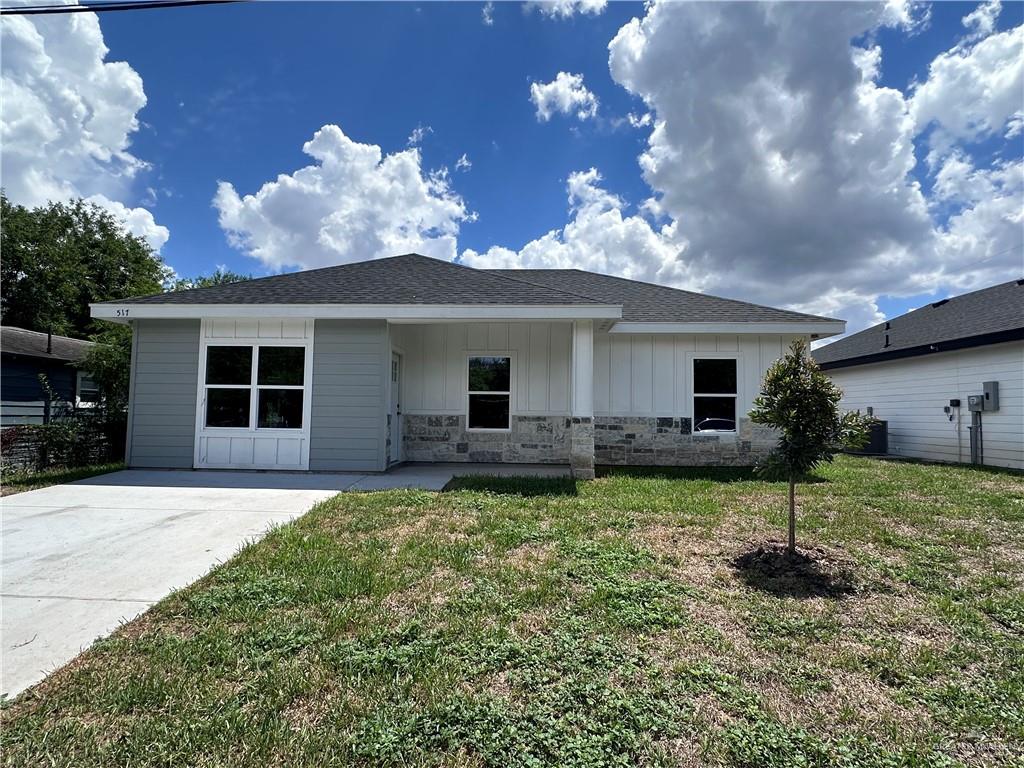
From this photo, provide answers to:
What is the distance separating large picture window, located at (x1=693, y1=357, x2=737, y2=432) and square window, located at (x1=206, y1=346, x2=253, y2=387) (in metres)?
8.93

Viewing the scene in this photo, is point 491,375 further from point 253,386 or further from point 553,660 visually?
point 553,660

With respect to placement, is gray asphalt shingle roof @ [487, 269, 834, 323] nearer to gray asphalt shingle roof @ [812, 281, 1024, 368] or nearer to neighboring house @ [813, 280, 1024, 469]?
neighboring house @ [813, 280, 1024, 469]

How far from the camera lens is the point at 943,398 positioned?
40.1 feet

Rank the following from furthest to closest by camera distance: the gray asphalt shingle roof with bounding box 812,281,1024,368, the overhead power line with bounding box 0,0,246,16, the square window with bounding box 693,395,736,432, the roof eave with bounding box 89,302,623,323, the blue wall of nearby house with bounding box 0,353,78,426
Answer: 1. the blue wall of nearby house with bounding box 0,353,78,426
2. the gray asphalt shingle roof with bounding box 812,281,1024,368
3. the square window with bounding box 693,395,736,432
4. the roof eave with bounding box 89,302,623,323
5. the overhead power line with bounding box 0,0,246,16

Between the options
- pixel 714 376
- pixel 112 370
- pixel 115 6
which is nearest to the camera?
pixel 115 6

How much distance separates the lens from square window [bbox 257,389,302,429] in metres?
8.79

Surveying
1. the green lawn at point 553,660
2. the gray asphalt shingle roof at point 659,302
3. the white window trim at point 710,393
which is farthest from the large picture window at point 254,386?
the white window trim at point 710,393

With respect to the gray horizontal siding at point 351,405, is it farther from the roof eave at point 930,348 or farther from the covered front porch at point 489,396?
the roof eave at point 930,348

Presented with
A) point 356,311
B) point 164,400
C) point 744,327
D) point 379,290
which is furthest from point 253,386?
point 744,327

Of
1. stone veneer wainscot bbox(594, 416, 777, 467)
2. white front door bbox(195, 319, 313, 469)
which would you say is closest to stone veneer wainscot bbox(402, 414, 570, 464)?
stone veneer wainscot bbox(594, 416, 777, 467)

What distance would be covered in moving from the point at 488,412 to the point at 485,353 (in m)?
1.31

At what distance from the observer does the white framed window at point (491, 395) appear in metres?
10.6

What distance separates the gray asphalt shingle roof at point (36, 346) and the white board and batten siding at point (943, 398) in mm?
21451

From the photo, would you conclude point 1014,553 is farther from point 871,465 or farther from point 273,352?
point 273,352
